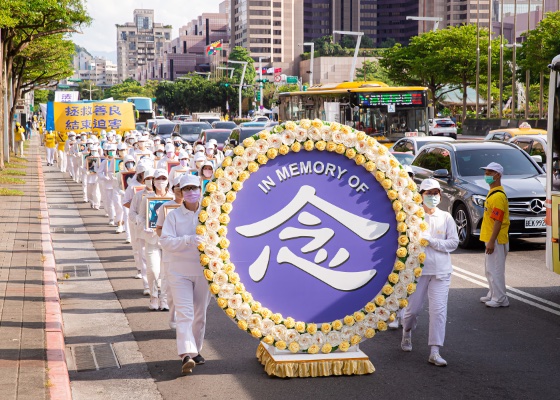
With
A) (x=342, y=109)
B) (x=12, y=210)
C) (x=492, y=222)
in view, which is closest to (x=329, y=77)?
(x=342, y=109)

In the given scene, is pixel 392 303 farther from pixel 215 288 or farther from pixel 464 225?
pixel 464 225

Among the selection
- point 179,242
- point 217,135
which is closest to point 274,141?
point 179,242

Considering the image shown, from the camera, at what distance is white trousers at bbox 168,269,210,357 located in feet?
27.1

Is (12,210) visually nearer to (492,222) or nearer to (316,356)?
(492,222)

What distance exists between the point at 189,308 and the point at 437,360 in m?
2.32

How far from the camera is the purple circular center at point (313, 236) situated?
317 inches

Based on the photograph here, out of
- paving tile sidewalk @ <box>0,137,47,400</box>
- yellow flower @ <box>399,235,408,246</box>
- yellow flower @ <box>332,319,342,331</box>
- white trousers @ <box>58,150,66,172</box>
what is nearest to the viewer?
paving tile sidewalk @ <box>0,137,47,400</box>

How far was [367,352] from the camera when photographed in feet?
30.1

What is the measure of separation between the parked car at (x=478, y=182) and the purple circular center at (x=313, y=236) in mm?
7695

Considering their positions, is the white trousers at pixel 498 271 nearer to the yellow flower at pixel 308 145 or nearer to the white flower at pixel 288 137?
the yellow flower at pixel 308 145

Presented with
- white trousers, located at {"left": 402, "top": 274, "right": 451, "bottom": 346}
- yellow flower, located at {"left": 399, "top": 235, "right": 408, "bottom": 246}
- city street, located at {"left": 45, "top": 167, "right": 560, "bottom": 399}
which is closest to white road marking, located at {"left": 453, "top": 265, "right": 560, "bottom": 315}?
city street, located at {"left": 45, "top": 167, "right": 560, "bottom": 399}

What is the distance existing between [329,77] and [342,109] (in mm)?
145456

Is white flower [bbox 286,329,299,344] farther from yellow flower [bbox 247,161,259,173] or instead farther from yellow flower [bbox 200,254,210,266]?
yellow flower [bbox 247,161,259,173]

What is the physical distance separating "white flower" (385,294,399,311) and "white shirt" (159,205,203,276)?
1.69 m
